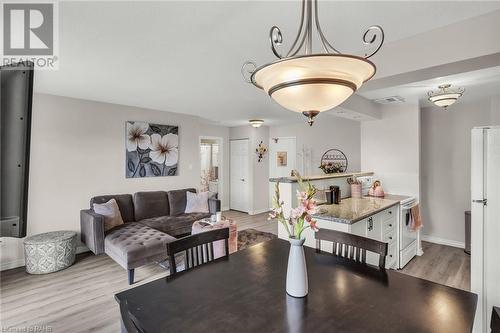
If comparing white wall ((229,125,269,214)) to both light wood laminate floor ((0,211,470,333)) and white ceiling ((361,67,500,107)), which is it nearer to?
white ceiling ((361,67,500,107))

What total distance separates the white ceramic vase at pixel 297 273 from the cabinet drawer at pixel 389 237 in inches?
88.4

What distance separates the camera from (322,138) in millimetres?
5992

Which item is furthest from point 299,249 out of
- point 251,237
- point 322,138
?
point 322,138

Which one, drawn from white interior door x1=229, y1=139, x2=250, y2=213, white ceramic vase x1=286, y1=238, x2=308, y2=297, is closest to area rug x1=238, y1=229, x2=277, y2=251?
white interior door x1=229, y1=139, x2=250, y2=213

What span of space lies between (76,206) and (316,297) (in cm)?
394

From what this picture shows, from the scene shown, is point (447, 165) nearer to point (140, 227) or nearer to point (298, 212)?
point (298, 212)

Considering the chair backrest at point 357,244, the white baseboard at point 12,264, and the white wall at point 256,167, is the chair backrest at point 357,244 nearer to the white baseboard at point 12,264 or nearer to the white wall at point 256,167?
the white baseboard at point 12,264

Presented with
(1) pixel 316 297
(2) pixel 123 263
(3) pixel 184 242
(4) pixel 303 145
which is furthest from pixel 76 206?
(4) pixel 303 145

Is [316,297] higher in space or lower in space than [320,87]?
lower

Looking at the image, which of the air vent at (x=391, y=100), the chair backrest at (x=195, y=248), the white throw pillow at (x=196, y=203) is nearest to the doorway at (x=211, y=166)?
the white throw pillow at (x=196, y=203)

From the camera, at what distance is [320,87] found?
1017 millimetres

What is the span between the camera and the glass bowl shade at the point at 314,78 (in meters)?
0.94

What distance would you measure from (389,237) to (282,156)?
153 inches

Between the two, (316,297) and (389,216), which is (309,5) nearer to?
(316,297)
